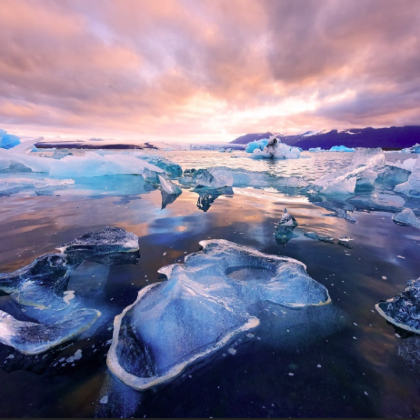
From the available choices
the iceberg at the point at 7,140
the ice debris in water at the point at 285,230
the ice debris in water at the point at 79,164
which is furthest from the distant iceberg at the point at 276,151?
the iceberg at the point at 7,140

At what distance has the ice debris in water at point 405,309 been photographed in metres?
1.72

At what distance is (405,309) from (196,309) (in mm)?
1646

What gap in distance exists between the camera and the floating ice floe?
1.61 meters

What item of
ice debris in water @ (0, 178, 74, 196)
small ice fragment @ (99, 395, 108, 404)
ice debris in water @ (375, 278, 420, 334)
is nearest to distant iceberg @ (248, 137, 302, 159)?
ice debris in water @ (0, 178, 74, 196)

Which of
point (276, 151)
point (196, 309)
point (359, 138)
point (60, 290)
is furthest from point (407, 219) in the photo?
point (359, 138)

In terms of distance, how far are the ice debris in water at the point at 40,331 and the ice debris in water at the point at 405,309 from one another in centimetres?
236

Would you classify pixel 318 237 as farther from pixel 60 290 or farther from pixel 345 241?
pixel 60 290

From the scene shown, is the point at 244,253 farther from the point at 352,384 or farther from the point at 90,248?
the point at 90,248

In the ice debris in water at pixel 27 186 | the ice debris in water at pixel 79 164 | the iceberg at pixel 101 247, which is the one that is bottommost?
the iceberg at pixel 101 247

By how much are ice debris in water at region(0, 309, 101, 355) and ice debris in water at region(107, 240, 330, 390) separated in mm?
271

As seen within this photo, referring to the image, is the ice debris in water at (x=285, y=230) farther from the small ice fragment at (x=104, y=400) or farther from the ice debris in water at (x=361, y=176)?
the ice debris in water at (x=361, y=176)

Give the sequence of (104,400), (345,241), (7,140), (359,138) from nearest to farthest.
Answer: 1. (104,400)
2. (345,241)
3. (7,140)
4. (359,138)

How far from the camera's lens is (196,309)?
178 centimetres

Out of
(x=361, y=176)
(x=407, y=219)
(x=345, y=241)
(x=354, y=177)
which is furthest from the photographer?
(x=361, y=176)
